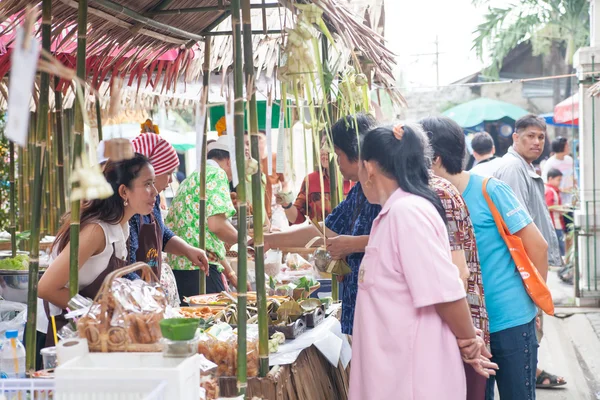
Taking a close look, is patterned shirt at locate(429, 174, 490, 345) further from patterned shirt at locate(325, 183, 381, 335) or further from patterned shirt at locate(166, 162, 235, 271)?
patterned shirt at locate(166, 162, 235, 271)

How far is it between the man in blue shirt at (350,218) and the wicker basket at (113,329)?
56.7 inches

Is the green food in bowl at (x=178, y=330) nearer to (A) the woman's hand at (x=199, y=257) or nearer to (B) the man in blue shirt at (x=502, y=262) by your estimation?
(B) the man in blue shirt at (x=502, y=262)

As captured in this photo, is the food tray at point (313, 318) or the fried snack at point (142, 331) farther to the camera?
the food tray at point (313, 318)

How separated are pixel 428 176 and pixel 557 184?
1015cm

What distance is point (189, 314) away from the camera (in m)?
3.58

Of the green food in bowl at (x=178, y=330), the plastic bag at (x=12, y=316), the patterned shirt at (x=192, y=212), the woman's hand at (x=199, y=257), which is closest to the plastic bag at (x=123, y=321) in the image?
the green food in bowl at (x=178, y=330)

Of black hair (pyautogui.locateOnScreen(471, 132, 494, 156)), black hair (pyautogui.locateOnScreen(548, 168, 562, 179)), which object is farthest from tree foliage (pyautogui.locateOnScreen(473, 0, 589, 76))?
black hair (pyautogui.locateOnScreen(471, 132, 494, 156))

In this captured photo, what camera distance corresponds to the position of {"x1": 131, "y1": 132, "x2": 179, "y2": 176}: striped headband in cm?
428

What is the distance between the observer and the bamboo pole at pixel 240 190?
265 centimetres

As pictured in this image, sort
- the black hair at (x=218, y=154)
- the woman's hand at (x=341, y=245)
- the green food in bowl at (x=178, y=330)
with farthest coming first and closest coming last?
1. the black hair at (x=218, y=154)
2. the woman's hand at (x=341, y=245)
3. the green food in bowl at (x=178, y=330)

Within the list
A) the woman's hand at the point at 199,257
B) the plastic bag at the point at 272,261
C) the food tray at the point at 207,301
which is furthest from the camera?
the plastic bag at the point at 272,261

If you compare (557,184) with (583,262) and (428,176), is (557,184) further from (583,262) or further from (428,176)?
(428,176)

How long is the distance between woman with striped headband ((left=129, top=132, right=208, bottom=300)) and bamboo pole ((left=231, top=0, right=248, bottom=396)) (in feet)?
3.62

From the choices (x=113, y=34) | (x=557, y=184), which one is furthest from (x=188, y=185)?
(x=557, y=184)
